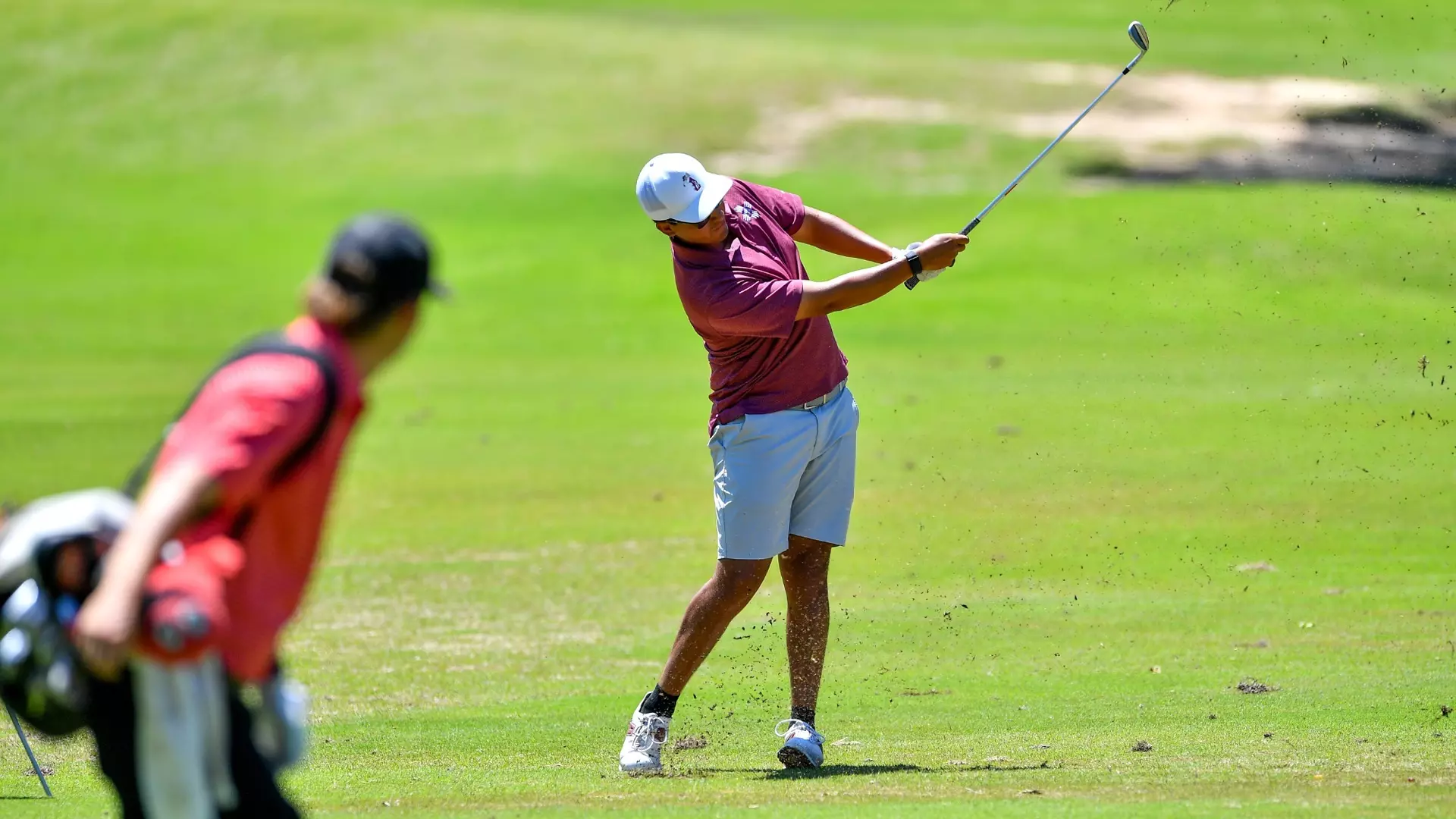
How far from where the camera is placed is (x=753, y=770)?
312 inches

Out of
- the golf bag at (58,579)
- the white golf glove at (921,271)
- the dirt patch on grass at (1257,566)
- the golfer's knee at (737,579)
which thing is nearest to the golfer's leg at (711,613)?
the golfer's knee at (737,579)

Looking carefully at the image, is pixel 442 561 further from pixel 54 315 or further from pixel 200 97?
pixel 200 97

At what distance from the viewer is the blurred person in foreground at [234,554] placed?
400 cm

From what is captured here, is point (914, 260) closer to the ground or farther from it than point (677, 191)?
closer to the ground

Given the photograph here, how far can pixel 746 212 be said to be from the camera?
796 centimetres

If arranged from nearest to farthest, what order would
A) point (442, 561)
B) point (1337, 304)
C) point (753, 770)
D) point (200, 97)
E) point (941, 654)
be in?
point (753, 770) < point (941, 654) < point (442, 561) < point (1337, 304) < point (200, 97)

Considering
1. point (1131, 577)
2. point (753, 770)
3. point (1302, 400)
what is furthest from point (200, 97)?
point (753, 770)

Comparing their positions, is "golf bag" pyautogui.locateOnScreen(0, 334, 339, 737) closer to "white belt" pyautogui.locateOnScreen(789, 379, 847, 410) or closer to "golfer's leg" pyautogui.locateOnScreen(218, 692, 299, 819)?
"golfer's leg" pyautogui.locateOnScreen(218, 692, 299, 819)

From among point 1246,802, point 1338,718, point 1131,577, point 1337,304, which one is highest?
point 1246,802

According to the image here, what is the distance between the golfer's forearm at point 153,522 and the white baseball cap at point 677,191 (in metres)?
3.75

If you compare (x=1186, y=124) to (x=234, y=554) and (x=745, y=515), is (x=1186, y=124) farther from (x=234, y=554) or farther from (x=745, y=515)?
(x=234, y=554)

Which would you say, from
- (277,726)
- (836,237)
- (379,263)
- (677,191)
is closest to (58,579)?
(277,726)

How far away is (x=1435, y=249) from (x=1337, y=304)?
3.63 m

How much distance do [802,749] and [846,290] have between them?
2.01 meters
